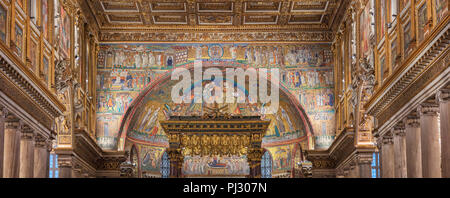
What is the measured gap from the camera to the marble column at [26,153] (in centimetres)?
2166

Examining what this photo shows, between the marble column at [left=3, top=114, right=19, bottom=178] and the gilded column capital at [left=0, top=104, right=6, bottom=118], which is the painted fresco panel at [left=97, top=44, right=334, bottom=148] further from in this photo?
the gilded column capital at [left=0, top=104, right=6, bottom=118]

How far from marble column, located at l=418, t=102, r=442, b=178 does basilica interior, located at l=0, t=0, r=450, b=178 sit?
1.3 inches

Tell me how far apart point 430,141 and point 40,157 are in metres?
12.0

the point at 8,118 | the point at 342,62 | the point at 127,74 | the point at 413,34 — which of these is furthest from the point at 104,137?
the point at 413,34

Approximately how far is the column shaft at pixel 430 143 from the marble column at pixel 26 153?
440 inches

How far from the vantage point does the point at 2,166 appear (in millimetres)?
18438

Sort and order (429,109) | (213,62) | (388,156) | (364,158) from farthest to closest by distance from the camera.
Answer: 1. (213,62)
2. (364,158)
3. (388,156)
4. (429,109)

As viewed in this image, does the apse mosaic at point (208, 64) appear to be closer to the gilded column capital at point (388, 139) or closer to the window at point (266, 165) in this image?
the window at point (266, 165)

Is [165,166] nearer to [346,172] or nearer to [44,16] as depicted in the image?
[346,172]

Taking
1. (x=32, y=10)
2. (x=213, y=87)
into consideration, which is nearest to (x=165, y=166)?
(x=213, y=87)

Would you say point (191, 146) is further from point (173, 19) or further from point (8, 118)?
point (8, 118)

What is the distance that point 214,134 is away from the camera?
1232 inches

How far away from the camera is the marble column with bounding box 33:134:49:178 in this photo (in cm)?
2328

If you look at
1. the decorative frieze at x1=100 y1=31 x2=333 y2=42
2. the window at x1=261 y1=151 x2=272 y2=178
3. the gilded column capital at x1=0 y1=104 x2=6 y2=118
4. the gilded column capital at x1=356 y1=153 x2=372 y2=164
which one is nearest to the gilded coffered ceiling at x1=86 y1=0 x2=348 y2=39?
the decorative frieze at x1=100 y1=31 x2=333 y2=42
